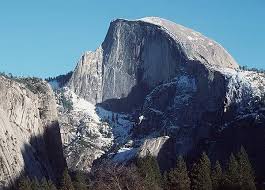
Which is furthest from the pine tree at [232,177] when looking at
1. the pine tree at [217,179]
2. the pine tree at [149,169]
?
the pine tree at [149,169]

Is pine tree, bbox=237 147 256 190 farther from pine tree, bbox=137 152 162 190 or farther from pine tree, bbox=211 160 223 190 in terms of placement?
pine tree, bbox=137 152 162 190

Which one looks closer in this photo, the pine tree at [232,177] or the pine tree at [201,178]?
the pine tree at [232,177]

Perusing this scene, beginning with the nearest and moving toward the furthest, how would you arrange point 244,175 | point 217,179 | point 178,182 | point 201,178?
point 178,182 < point 244,175 < point 201,178 < point 217,179

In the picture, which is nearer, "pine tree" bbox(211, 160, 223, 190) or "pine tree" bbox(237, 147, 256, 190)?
"pine tree" bbox(237, 147, 256, 190)

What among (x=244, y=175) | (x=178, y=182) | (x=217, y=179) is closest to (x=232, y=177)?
(x=244, y=175)

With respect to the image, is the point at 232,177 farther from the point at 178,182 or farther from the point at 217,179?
the point at 178,182

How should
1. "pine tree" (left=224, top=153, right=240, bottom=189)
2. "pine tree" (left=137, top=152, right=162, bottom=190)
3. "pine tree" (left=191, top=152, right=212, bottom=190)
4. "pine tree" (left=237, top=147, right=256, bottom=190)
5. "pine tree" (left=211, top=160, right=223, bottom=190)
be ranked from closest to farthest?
1. "pine tree" (left=237, top=147, right=256, bottom=190)
2. "pine tree" (left=224, top=153, right=240, bottom=189)
3. "pine tree" (left=191, top=152, right=212, bottom=190)
4. "pine tree" (left=137, top=152, right=162, bottom=190)
5. "pine tree" (left=211, top=160, right=223, bottom=190)

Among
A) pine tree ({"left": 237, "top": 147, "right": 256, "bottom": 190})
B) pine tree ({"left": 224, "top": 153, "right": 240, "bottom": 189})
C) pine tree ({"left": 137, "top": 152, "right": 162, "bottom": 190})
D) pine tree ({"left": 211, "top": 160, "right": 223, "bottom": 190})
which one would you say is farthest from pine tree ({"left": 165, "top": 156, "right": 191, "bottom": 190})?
pine tree ({"left": 237, "top": 147, "right": 256, "bottom": 190})

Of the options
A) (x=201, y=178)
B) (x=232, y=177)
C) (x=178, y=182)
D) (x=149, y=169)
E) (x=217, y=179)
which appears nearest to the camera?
(x=178, y=182)

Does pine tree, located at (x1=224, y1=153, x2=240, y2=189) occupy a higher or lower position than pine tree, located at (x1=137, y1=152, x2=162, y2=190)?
lower

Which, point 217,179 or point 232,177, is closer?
point 232,177

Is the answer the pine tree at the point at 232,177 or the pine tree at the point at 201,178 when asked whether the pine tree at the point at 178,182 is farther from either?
the pine tree at the point at 232,177

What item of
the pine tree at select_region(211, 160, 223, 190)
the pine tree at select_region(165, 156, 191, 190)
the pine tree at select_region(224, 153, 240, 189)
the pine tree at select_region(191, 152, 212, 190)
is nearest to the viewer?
the pine tree at select_region(165, 156, 191, 190)

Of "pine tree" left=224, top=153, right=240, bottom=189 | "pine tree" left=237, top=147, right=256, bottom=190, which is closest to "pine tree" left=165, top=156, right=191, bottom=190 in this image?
"pine tree" left=224, top=153, right=240, bottom=189
